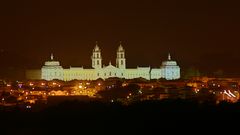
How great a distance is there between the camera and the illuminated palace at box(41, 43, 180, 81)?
7512 cm

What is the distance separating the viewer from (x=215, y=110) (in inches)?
1251

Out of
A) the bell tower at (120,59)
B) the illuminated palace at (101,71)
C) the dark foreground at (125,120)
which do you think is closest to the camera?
the dark foreground at (125,120)

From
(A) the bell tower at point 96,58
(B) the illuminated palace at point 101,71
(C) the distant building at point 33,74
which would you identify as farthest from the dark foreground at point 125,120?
(C) the distant building at point 33,74

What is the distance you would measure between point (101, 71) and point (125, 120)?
46.0 metres

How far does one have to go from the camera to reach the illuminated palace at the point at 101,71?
75.1 meters

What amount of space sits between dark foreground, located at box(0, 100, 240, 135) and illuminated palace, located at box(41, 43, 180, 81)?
40.8 metres

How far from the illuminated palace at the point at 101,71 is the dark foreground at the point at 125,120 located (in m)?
40.8

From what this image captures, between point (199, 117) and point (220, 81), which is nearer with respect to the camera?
point (199, 117)

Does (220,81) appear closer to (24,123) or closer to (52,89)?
(52,89)

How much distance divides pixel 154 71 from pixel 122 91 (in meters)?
23.9

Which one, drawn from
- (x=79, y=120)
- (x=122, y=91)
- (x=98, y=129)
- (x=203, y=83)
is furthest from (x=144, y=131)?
(x=203, y=83)

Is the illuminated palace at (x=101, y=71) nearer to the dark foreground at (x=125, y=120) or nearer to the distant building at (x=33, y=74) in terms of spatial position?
the distant building at (x=33, y=74)

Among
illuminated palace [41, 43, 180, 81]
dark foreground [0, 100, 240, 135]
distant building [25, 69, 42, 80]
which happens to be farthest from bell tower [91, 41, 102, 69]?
dark foreground [0, 100, 240, 135]

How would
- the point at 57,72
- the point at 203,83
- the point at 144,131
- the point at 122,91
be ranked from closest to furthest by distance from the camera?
1. the point at 144,131
2. the point at 122,91
3. the point at 203,83
4. the point at 57,72
